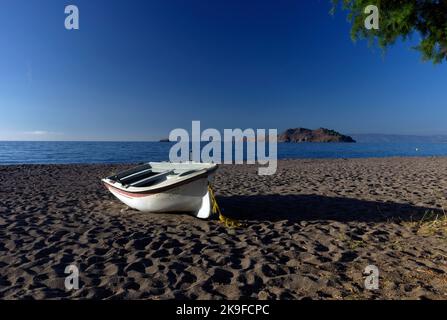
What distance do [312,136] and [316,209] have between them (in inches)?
6027

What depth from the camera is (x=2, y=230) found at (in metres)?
6.62

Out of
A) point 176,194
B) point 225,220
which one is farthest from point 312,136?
point 176,194

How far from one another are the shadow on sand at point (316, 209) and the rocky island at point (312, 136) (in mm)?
147249

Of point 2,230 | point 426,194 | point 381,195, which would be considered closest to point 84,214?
point 2,230

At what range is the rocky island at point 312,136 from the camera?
15000 centimetres

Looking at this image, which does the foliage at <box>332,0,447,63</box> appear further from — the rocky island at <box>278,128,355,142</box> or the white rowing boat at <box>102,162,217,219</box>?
the rocky island at <box>278,128,355,142</box>

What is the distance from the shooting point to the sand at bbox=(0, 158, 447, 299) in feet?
13.3

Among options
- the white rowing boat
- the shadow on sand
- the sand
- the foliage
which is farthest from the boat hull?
the foliage

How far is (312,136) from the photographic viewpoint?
154 metres

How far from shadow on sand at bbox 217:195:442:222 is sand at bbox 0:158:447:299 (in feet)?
0.10

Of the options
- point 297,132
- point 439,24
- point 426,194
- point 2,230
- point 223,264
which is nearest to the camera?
point 223,264

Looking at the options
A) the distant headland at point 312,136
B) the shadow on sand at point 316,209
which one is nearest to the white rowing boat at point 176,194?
the shadow on sand at point 316,209
